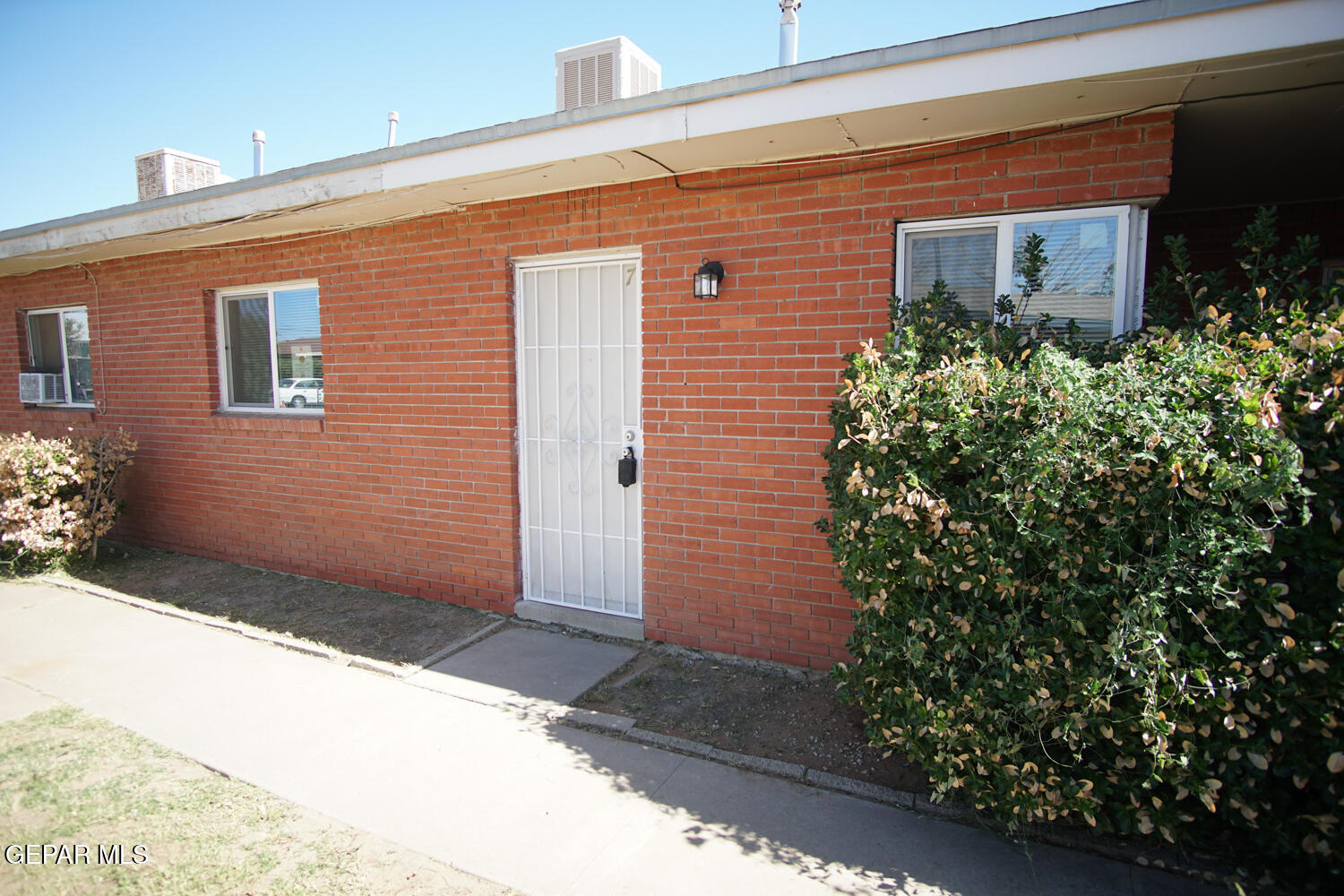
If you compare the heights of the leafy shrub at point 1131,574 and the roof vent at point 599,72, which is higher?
the roof vent at point 599,72

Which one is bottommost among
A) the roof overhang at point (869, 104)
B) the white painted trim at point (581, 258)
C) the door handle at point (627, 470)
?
the door handle at point (627, 470)

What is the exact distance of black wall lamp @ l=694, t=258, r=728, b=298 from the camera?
4270 mm

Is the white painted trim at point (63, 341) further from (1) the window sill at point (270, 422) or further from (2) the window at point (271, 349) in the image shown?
(1) the window sill at point (270, 422)

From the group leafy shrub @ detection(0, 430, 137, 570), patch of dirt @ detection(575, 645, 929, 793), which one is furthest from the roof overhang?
leafy shrub @ detection(0, 430, 137, 570)

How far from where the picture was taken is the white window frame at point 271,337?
21.5 feet

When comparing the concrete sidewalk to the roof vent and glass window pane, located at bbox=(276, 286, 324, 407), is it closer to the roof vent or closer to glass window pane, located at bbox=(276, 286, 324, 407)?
glass window pane, located at bbox=(276, 286, 324, 407)

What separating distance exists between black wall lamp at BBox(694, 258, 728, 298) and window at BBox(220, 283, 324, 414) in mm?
3769

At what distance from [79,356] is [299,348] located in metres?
4.22

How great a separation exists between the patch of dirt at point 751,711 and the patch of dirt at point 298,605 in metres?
1.53

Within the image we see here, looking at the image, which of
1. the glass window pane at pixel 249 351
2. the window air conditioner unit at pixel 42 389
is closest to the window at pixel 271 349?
the glass window pane at pixel 249 351

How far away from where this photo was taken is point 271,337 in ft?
22.3

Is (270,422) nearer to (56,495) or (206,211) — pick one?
(206,211)

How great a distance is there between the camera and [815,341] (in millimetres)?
4133

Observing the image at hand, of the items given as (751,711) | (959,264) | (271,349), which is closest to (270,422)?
(271,349)
